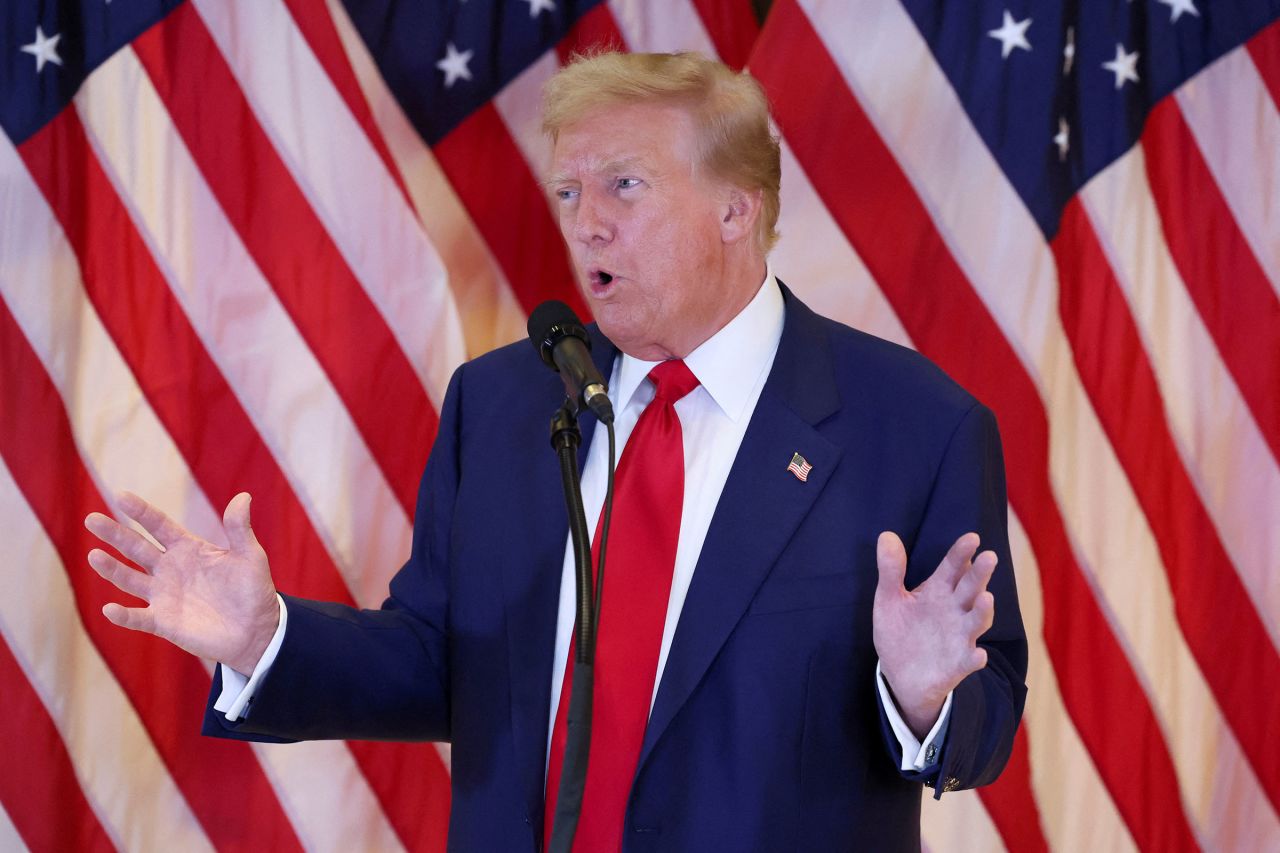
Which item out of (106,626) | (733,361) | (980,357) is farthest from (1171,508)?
(106,626)

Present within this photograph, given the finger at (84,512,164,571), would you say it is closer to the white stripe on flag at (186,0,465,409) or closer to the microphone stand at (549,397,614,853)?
the microphone stand at (549,397,614,853)

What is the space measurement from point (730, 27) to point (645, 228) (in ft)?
3.86

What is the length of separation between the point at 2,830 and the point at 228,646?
1260 millimetres

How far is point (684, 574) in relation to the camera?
181cm

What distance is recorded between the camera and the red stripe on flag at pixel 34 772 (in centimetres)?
264

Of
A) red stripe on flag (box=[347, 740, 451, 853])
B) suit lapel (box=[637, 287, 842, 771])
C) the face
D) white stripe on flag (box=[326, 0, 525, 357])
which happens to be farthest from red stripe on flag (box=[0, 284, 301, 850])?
suit lapel (box=[637, 287, 842, 771])

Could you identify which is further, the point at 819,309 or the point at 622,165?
the point at 819,309

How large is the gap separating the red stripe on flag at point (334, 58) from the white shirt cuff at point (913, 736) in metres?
1.51

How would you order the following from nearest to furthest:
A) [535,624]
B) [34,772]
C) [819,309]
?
[535,624] < [34,772] < [819,309]

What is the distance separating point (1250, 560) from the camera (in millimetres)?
2678

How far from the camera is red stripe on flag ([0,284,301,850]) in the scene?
266cm

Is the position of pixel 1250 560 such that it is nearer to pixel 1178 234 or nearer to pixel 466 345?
pixel 1178 234

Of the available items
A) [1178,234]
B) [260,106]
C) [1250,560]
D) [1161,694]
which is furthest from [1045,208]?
[260,106]

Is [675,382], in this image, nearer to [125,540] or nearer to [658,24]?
[125,540]
